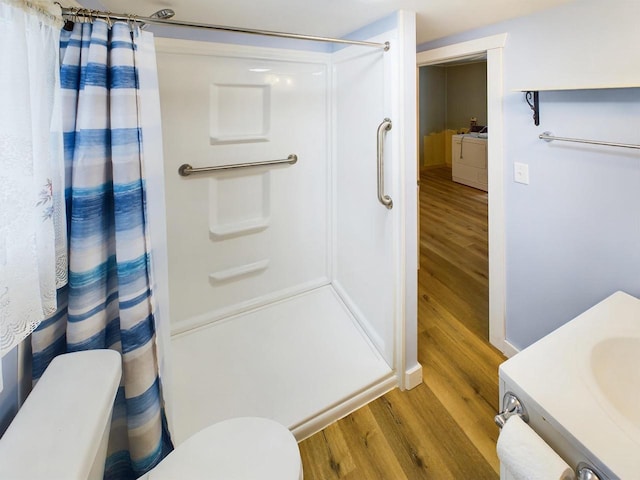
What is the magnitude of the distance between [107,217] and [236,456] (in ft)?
2.75

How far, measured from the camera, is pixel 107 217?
102cm

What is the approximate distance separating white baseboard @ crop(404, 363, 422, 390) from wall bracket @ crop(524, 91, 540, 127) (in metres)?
1.42

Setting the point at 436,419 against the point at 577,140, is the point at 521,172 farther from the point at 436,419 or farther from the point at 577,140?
the point at 436,419

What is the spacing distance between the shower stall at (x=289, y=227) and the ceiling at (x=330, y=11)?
0.38 ft

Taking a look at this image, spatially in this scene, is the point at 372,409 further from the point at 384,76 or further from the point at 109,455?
the point at 384,76

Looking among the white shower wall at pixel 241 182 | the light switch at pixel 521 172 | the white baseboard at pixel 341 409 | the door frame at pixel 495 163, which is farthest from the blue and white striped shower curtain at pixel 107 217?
the light switch at pixel 521 172

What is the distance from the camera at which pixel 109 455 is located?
1159 millimetres

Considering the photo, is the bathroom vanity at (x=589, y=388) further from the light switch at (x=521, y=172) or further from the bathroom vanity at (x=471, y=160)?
the bathroom vanity at (x=471, y=160)

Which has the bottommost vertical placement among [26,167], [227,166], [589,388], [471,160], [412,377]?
[412,377]

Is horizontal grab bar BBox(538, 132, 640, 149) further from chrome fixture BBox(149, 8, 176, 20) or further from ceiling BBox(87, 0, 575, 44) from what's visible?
chrome fixture BBox(149, 8, 176, 20)

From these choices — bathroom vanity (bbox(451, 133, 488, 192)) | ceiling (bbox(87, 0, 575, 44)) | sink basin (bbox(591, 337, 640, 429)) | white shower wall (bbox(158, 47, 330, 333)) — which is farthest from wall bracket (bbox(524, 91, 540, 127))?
bathroom vanity (bbox(451, 133, 488, 192))

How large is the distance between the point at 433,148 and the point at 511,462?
7.21 metres

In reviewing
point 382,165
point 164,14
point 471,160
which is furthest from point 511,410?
point 471,160

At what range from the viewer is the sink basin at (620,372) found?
923 mm
